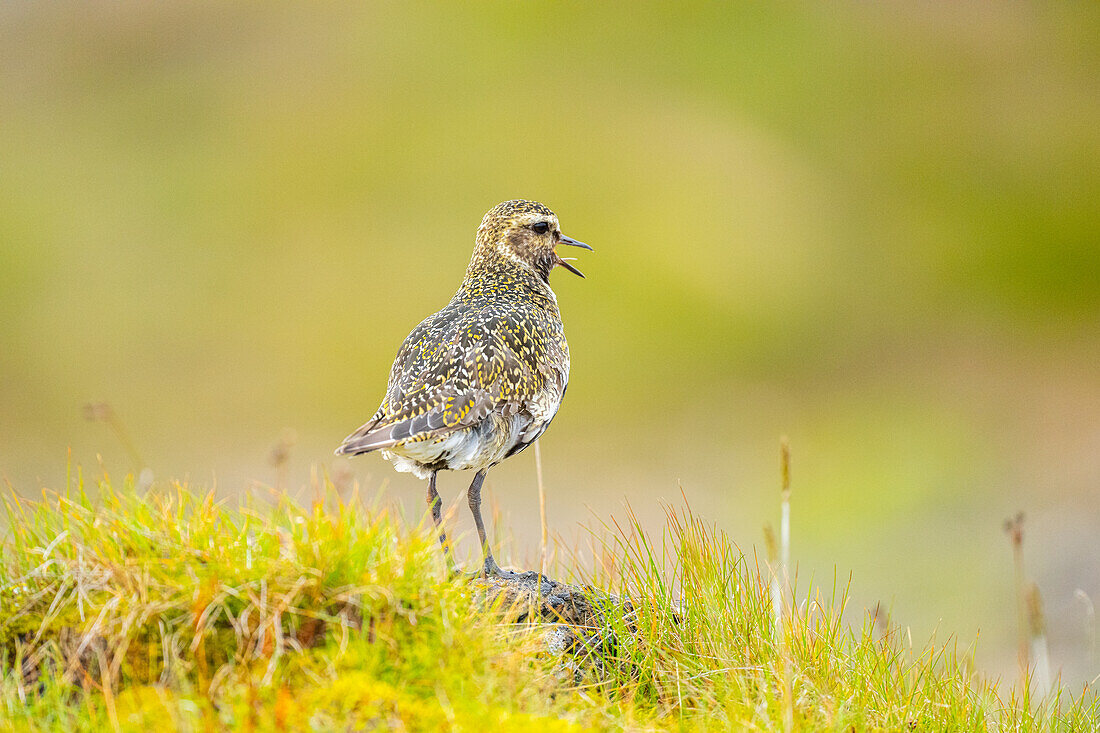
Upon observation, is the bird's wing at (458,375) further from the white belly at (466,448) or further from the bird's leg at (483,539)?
the bird's leg at (483,539)

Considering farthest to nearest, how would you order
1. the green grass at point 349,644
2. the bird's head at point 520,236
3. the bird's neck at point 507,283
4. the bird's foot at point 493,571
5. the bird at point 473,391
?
the bird's head at point 520,236 < the bird's neck at point 507,283 < the bird at point 473,391 < the bird's foot at point 493,571 < the green grass at point 349,644

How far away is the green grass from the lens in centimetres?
399

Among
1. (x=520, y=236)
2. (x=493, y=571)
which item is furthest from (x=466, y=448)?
(x=520, y=236)

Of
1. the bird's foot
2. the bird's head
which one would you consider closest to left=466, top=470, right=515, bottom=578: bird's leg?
the bird's foot

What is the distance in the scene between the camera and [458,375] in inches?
252

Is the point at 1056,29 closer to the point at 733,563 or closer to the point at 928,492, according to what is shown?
the point at 928,492

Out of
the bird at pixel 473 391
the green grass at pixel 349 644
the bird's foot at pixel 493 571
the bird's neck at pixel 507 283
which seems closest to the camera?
the green grass at pixel 349 644

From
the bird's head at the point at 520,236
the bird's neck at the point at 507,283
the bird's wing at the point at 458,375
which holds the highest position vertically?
the bird's head at the point at 520,236

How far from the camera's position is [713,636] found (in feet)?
16.8

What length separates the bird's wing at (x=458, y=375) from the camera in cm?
611

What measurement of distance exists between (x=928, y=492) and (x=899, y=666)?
28950 millimetres

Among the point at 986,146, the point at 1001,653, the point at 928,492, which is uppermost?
the point at 986,146

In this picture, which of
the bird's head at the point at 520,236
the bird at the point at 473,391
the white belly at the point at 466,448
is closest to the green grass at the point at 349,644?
the bird at the point at 473,391

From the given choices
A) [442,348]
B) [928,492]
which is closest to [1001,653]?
[928,492]
